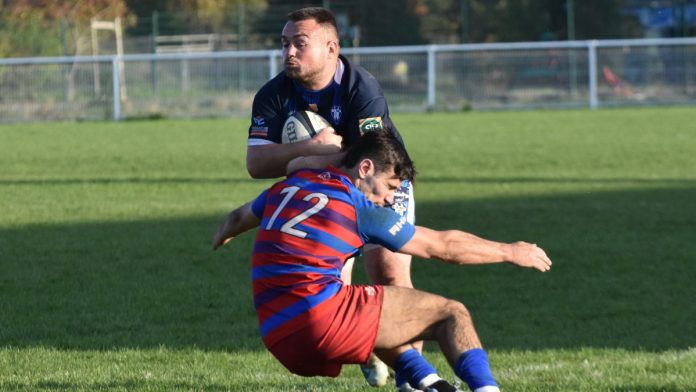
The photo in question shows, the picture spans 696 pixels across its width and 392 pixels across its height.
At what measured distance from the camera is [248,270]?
34.0ft

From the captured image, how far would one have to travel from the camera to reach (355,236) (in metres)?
5.06

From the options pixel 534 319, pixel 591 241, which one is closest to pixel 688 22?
pixel 591 241

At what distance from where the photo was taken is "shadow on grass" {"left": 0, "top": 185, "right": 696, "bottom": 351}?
26.0ft

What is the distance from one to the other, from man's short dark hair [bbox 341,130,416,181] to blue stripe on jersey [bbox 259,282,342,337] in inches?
21.4

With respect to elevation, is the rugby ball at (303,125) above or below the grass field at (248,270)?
above

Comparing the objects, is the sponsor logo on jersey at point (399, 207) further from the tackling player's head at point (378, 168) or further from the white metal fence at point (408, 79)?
the white metal fence at point (408, 79)

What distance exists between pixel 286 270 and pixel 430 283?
4830 mm

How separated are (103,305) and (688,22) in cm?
3113

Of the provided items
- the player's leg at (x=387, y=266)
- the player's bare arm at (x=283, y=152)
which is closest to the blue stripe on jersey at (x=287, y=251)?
the player's bare arm at (x=283, y=152)

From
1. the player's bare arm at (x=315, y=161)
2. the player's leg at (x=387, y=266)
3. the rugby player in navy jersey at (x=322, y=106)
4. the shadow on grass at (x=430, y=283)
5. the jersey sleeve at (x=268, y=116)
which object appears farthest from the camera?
the shadow on grass at (x=430, y=283)

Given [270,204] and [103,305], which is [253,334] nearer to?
[103,305]

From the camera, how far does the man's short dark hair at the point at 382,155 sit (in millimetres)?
5207

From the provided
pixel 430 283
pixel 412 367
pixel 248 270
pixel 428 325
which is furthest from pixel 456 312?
pixel 248 270

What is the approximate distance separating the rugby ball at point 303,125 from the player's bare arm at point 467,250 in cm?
154
